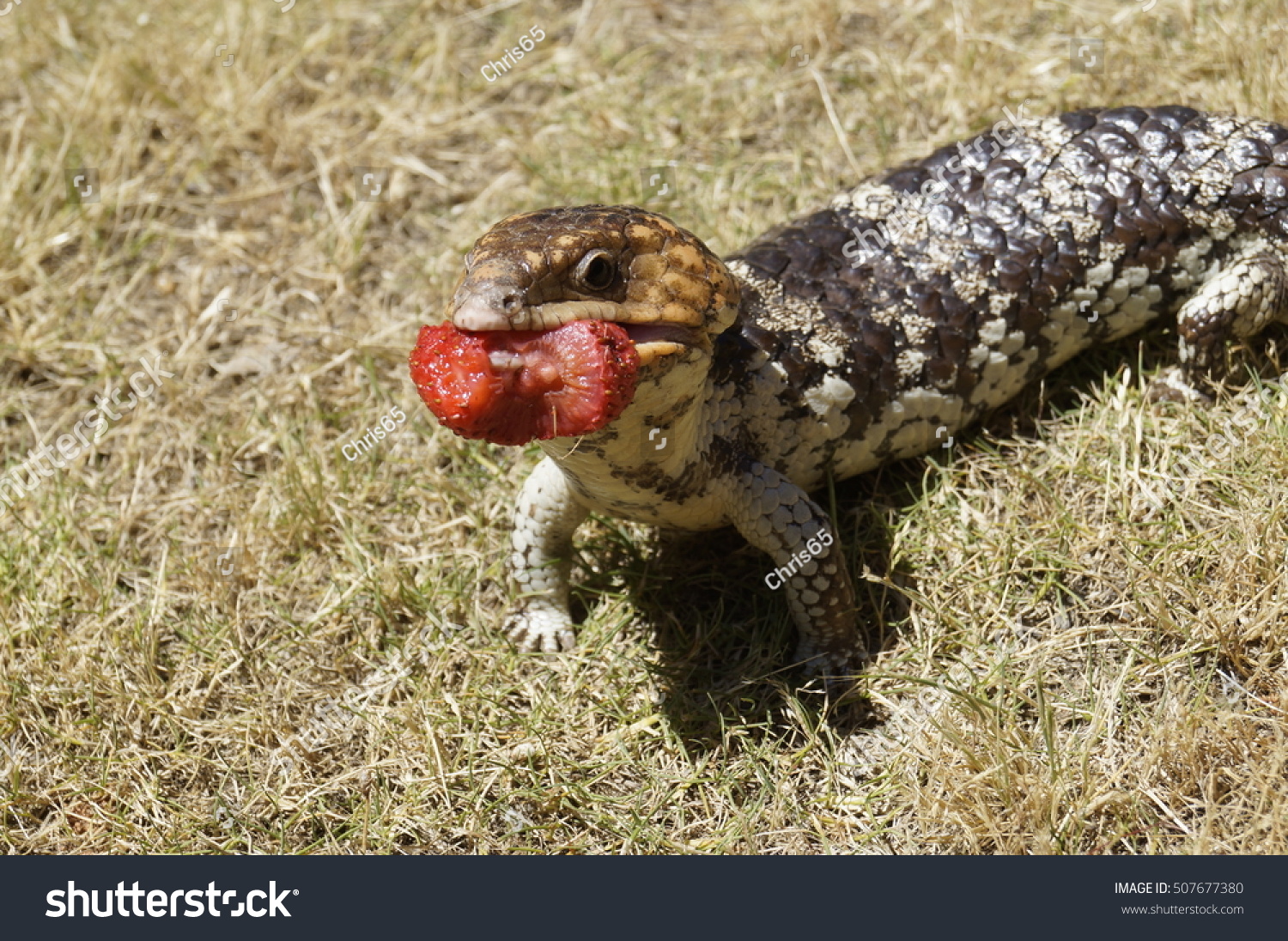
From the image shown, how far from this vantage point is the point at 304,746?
3859 mm

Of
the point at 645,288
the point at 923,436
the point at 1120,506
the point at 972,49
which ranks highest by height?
the point at 645,288

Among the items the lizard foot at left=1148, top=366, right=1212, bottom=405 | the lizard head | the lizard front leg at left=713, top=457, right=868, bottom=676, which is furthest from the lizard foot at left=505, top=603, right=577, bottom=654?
the lizard foot at left=1148, top=366, right=1212, bottom=405

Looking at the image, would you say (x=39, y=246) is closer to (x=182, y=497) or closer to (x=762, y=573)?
(x=182, y=497)

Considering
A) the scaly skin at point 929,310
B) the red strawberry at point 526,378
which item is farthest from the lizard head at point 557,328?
the scaly skin at point 929,310

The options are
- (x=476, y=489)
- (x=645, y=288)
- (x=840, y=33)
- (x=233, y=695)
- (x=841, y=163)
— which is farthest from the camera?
(x=840, y=33)

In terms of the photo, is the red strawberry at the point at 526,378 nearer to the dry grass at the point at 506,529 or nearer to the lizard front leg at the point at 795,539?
the lizard front leg at the point at 795,539

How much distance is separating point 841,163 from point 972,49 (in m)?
0.73

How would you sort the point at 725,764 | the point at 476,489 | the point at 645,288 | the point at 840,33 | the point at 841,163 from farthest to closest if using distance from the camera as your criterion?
the point at 840,33, the point at 841,163, the point at 476,489, the point at 725,764, the point at 645,288

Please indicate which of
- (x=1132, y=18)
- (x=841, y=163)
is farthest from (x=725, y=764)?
(x=1132, y=18)
